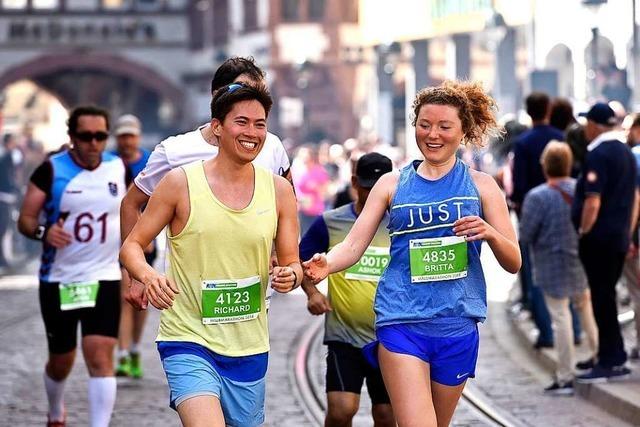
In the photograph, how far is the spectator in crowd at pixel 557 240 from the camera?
40.3 feet

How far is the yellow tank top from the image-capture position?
6750 millimetres

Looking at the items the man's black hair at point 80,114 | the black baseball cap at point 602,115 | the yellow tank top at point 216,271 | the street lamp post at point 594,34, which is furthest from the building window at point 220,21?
the yellow tank top at point 216,271

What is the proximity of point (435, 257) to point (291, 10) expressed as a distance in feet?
164

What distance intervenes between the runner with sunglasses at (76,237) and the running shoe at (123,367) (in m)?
2.73

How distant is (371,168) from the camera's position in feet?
28.2

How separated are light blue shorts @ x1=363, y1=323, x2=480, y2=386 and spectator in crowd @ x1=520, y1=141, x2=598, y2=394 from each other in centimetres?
518

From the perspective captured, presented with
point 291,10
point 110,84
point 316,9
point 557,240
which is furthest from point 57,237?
point 110,84

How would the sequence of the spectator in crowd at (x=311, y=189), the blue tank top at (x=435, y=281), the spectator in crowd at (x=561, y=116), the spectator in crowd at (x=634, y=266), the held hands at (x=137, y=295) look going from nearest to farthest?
the held hands at (x=137, y=295), the blue tank top at (x=435, y=281), the spectator in crowd at (x=634, y=266), the spectator in crowd at (x=561, y=116), the spectator in crowd at (x=311, y=189)

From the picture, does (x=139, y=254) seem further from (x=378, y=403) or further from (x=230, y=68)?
(x=378, y=403)

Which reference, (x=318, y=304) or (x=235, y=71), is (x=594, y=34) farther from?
(x=235, y=71)

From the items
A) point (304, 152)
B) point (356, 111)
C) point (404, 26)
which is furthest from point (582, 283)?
point (356, 111)

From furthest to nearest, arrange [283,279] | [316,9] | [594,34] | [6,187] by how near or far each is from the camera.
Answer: [316,9] < [6,187] < [594,34] < [283,279]

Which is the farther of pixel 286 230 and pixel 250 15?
pixel 250 15

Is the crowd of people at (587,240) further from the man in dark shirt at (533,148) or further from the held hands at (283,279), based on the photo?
the held hands at (283,279)
